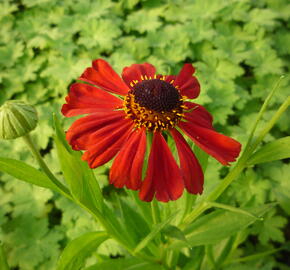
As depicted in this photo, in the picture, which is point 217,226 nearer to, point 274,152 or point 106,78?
point 274,152

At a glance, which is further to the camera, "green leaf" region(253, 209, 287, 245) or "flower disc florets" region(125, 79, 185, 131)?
"green leaf" region(253, 209, 287, 245)

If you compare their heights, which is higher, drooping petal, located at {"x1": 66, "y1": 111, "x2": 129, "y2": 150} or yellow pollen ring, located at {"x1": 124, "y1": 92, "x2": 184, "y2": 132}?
drooping petal, located at {"x1": 66, "y1": 111, "x2": 129, "y2": 150}

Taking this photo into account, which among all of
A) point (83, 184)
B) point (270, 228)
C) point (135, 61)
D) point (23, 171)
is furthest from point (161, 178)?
point (135, 61)

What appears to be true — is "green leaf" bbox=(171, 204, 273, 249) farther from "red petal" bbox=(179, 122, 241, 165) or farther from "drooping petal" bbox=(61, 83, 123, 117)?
"drooping petal" bbox=(61, 83, 123, 117)

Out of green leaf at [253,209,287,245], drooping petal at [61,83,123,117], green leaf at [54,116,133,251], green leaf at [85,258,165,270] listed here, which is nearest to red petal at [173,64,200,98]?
drooping petal at [61,83,123,117]

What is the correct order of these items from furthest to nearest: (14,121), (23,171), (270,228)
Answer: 1. (270,228)
2. (23,171)
3. (14,121)

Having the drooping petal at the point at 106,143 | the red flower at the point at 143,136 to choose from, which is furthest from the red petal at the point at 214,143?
the drooping petal at the point at 106,143
